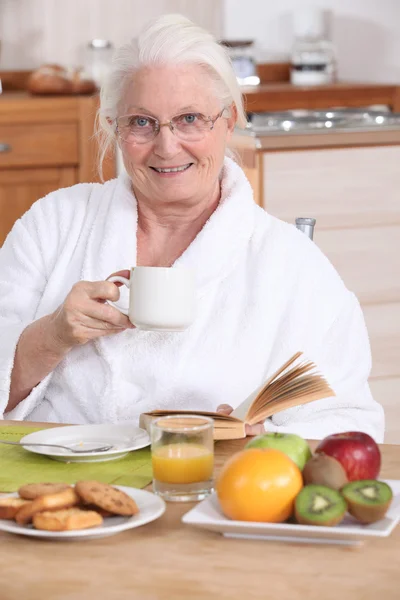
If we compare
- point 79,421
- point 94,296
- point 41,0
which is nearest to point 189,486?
point 94,296

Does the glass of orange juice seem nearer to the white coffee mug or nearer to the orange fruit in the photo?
the orange fruit

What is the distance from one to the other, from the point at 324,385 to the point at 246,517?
0.39m

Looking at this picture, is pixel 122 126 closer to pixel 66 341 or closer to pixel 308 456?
pixel 66 341

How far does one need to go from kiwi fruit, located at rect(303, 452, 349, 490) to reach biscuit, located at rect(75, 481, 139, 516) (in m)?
0.20

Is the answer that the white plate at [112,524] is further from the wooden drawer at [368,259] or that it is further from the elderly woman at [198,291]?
the wooden drawer at [368,259]

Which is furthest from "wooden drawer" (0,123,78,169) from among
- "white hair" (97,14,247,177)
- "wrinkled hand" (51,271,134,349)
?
"wrinkled hand" (51,271,134,349)

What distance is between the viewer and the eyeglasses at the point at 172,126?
1938 millimetres

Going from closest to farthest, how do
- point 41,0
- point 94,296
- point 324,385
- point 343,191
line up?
point 324,385, point 94,296, point 343,191, point 41,0

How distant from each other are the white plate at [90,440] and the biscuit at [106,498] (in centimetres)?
25

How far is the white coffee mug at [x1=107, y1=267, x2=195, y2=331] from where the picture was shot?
1.63 metres

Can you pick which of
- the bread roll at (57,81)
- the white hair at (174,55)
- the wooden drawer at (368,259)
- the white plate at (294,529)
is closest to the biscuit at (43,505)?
the white plate at (294,529)

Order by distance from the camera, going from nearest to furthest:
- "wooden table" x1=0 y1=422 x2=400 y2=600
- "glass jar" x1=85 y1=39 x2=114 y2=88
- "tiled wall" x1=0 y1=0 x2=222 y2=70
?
"wooden table" x1=0 y1=422 x2=400 y2=600 → "glass jar" x1=85 y1=39 x2=114 y2=88 → "tiled wall" x1=0 y1=0 x2=222 y2=70

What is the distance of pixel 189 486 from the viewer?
1.31 m

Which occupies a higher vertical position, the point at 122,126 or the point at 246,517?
the point at 122,126
